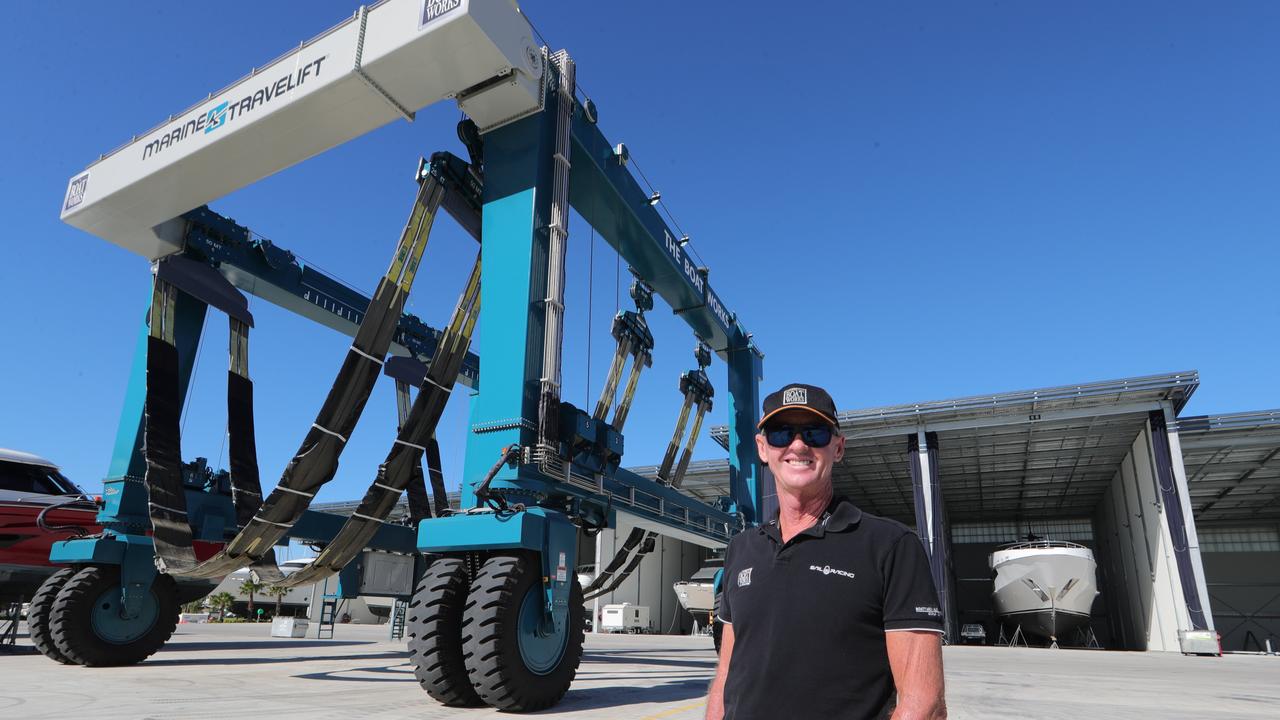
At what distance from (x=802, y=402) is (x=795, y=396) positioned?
47 mm

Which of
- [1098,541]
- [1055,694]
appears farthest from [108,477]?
[1098,541]

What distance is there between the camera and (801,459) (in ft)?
7.96

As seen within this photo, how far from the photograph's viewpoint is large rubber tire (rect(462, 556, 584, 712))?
7371mm

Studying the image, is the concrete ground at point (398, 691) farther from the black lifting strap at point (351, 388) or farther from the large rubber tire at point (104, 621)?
the black lifting strap at point (351, 388)

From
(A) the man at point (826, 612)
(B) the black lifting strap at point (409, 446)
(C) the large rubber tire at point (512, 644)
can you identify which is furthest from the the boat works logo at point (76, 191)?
(A) the man at point (826, 612)

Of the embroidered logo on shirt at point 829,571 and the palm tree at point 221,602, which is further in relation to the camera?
the palm tree at point 221,602

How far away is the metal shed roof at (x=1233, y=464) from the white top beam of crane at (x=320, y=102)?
3158cm

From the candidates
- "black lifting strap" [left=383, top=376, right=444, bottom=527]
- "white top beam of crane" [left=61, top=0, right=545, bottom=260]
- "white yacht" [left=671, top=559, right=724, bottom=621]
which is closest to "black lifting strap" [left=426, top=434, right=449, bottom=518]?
"black lifting strap" [left=383, top=376, right=444, bottom=527]

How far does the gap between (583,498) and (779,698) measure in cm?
859

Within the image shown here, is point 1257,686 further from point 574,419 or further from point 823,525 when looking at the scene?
point 823,525

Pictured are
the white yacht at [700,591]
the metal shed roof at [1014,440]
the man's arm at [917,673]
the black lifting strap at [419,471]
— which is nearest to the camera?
the man's arm at [917,673]

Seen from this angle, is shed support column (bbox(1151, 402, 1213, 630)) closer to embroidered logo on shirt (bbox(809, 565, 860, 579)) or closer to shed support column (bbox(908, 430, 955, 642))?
shed support column (bbox(908, 430, 955, 642))

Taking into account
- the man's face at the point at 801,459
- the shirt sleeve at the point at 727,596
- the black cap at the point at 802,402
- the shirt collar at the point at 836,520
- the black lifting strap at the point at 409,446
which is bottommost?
the shirt sleeve at the point at 727,596

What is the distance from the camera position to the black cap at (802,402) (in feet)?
7.88
